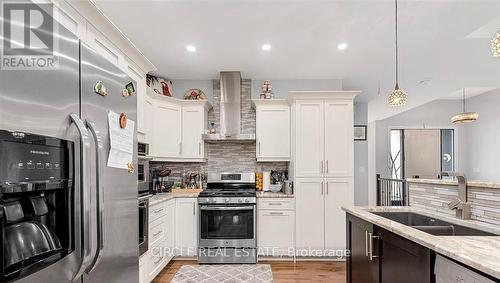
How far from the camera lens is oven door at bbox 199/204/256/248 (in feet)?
12.0

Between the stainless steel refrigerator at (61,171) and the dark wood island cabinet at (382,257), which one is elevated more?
the stainless steel refrigerator at (61,171)

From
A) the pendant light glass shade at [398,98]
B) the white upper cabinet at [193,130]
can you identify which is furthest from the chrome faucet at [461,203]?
the white upper cabinet at [193,130]

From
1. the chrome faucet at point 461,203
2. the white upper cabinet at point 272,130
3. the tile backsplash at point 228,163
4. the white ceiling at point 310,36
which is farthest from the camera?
the tile backsplash at point 228,163

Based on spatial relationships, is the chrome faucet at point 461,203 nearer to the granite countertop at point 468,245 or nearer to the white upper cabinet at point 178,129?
the granite countertop at point 468,245

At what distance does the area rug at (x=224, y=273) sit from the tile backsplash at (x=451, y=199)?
1.80 m

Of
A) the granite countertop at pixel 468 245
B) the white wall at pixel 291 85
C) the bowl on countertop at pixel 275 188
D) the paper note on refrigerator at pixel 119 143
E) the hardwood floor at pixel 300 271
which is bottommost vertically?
the hardwood floor at pixel 300 271

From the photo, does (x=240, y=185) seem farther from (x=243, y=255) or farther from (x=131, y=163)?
(x=131, y=163)

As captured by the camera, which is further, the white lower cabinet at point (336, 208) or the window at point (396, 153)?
the window at point (396, 153)

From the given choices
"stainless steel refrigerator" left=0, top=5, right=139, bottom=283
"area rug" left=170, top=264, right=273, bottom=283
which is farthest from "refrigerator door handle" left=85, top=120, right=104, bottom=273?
"area rug" left=170, top=264, right=273, bottom=283

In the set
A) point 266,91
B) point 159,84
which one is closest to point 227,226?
point 266,91

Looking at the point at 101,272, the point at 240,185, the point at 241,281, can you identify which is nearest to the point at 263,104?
the point at 240,185

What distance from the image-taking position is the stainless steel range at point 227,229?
11.9ft

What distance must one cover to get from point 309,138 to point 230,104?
1.35 m

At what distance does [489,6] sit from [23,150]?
11.8 feet
